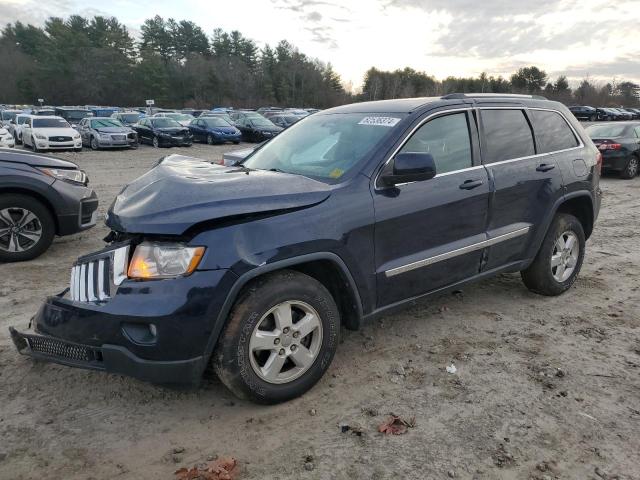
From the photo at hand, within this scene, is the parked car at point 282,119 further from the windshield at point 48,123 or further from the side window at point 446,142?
the side window at point 446,142

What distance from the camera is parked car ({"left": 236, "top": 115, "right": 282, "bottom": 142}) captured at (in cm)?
2467

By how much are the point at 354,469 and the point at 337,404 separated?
1.85ft

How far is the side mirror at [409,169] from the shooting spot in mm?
3094

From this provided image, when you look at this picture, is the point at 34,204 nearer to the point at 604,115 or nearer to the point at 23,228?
the point at 23,228

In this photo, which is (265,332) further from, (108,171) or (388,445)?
(108,171)

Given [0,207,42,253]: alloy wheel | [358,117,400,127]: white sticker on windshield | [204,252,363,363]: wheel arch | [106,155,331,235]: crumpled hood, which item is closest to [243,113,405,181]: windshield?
[358,117,400,127]: white sticker on windshield

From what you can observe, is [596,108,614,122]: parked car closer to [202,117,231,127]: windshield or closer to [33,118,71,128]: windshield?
[202,117,231,127]: windshield

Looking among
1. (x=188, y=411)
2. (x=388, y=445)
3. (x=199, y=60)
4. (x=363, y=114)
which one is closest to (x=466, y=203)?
(x=363, y=114)

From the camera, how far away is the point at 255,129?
24.7 metres

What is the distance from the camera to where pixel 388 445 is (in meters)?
2.58

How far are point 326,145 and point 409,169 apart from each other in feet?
2.69

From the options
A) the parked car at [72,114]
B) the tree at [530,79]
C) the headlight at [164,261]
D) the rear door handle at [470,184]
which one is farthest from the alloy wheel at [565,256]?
the tree at [530,79]

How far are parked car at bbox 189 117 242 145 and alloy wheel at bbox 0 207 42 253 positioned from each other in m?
18.8

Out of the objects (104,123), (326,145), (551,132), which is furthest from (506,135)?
(104,123)
